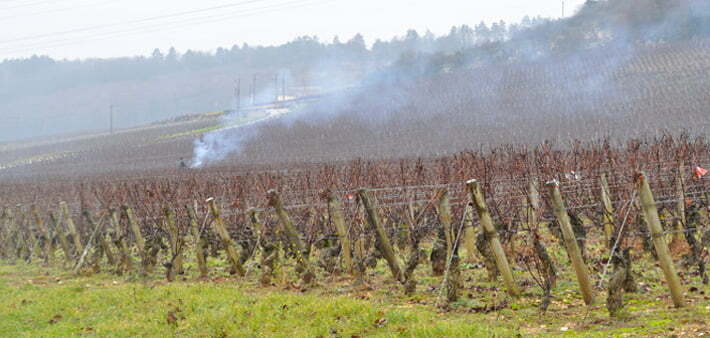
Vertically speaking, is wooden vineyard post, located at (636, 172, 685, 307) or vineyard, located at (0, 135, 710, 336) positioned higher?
wooden vineyard post, located at (636, 172, 685, 307)

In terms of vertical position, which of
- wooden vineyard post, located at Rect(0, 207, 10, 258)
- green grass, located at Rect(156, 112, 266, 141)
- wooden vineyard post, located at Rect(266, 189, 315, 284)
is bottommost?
green grass, located at Rect(156, 112, 266, 141)

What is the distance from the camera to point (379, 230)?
10.6m

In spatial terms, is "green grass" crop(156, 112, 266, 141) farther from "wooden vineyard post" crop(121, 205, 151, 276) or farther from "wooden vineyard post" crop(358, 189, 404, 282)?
"wooden vineyard post" crop(358, 189, 404, 282)

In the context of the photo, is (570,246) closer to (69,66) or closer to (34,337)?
(34,337)

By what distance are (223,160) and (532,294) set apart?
48.6 meters

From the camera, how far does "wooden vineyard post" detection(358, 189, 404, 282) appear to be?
34.1 feet

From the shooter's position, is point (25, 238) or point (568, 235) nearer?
point (568, 235)

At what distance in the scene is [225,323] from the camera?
9250 mm

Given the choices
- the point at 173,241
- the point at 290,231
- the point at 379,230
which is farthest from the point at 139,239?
the point at 379,230

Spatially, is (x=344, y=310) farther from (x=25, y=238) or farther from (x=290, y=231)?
(x=25, y=238)

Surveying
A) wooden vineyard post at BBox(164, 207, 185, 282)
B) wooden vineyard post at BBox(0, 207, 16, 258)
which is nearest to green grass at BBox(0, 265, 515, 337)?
wooden vineyard post at BBox(164, 207, 185, 282)

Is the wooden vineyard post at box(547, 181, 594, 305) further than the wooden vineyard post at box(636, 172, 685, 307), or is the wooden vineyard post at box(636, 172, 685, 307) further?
the wooden vineyard post at box(547, 181, 594, 305)

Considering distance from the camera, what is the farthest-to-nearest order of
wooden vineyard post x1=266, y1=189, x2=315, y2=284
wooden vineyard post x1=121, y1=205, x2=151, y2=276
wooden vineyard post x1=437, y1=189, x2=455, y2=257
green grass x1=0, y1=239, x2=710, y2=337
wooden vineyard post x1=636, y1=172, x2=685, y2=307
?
wooden vineyard post x1=121, y1=205, x2=151, y2=276, wooden vineyard post x1=266, y1=189, x2=315, y2=284, wooden vineyard post x1=437, y1=189, x2=455, y2=257, wooden vineyard post x1=636, y1=172, x2=685, y2=307, green grass x1=0, y1=239, x2=710, y2=337

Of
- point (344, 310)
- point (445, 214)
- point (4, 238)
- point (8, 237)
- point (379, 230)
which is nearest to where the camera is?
point (344, 310)
